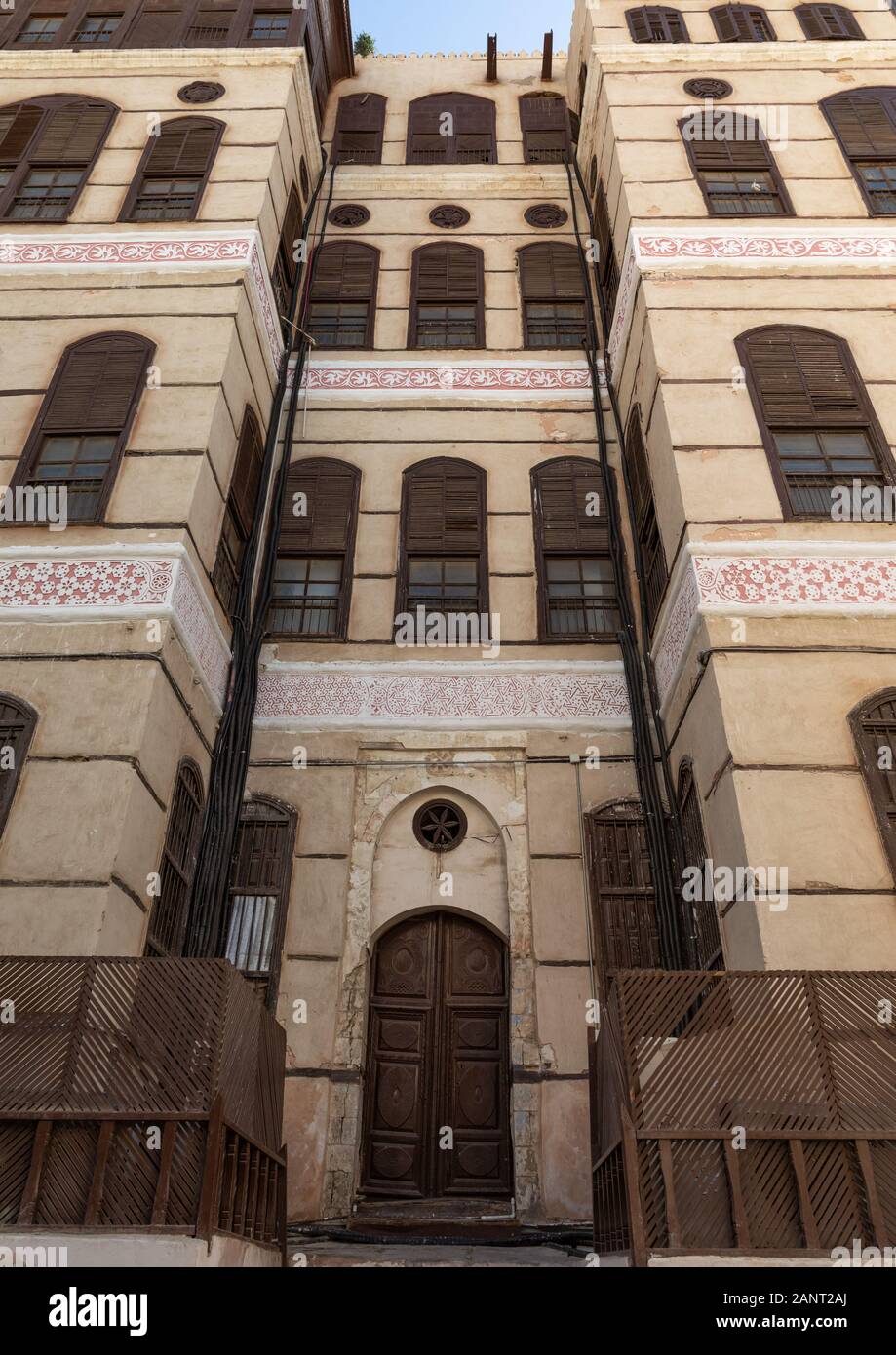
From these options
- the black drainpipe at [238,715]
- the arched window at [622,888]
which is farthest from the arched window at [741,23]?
the arched window at [622,888]

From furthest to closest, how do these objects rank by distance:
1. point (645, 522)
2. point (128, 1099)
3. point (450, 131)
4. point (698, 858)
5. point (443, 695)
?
point (450, 131) < point (645, 522) < point (443, 695) < point (698, 858) < point (128, 1099)

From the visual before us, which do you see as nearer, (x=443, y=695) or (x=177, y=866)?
(x=177, y=866)

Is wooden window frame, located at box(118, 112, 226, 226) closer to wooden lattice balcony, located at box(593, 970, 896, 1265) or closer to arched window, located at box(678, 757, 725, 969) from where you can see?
arched window, located at box(678, 757, 725, 969)

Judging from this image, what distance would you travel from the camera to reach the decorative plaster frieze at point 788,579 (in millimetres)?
7590

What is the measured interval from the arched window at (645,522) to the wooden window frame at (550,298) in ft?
6.91

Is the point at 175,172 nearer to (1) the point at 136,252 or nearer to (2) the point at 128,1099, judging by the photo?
(1) the point at 136,252

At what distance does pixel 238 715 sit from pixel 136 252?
5303mm

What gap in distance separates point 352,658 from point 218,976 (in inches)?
202

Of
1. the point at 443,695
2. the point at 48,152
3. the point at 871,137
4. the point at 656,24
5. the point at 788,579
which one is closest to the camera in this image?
the point at 788,579

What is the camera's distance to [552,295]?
12.7 meters

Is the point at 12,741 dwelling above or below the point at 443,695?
below

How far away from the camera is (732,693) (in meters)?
7.18

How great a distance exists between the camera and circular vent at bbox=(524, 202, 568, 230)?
45.4 feet

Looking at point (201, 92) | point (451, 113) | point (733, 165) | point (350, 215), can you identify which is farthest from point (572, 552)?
point (451, 113)
